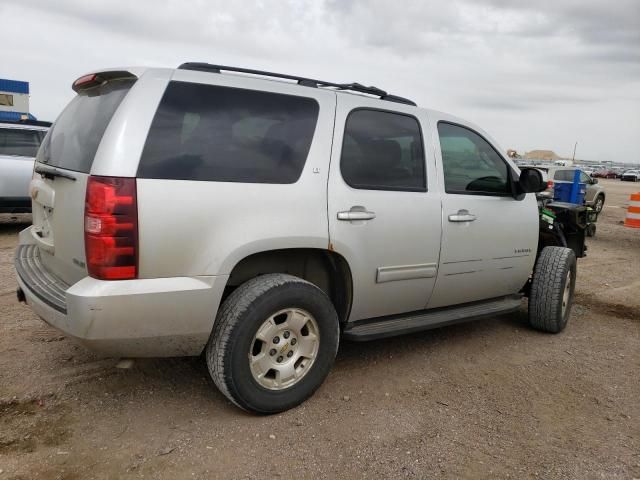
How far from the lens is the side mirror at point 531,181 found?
4074 mm

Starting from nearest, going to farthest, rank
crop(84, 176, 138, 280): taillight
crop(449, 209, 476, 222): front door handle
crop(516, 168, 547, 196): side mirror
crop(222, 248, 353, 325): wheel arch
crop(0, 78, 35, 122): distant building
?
crop(84, 176, 138, 280): taillight, crop(222, 248, 353, 325): wheel arch, crop(449, 209, 476, 222): front door handle, crop(516, 168, 547, 196): side mirror, crop(0, 78, 35, 122): distant building

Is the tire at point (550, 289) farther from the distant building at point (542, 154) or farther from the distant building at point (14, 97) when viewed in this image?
the distant building at point (542, 154)

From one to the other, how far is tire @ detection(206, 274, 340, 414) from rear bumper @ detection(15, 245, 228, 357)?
0.42 ft

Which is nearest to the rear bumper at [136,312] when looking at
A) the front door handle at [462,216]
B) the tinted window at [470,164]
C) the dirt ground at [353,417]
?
the dirt ground at [353,417]

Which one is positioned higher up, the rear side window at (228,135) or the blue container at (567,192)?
the rear side window at (228,135)

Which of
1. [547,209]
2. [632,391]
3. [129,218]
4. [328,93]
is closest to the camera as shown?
[129,218]

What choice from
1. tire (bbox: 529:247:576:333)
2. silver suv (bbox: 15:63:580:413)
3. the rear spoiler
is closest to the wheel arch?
silver suv (bbox: 15:63:580:413)

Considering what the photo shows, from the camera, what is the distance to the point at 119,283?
8.06ft

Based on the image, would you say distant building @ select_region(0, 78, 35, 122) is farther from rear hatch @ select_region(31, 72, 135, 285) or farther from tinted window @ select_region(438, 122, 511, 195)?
tinted window @ select_region(438, 122, 511, 195)

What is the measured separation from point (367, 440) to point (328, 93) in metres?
2.03

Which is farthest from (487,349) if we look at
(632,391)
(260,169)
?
(260,169)

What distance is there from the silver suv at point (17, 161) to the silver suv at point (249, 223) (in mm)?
5576

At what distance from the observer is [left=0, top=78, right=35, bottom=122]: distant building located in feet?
57.9

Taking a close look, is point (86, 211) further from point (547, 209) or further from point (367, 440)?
point (547, 209)
